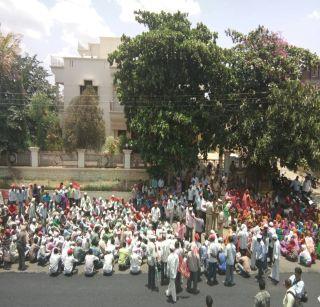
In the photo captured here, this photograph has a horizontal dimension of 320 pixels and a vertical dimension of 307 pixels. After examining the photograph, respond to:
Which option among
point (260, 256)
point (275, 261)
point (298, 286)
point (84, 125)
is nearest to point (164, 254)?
point (260, 256)

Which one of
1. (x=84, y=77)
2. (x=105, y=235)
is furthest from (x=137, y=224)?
(x=84, y=77)

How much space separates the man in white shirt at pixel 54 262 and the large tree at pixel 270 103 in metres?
10.6

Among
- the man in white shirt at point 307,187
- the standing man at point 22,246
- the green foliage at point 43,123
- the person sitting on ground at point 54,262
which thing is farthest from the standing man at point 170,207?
the green foliage at point 43,123

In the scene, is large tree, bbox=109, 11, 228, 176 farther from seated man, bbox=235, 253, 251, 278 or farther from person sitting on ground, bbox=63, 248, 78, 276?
person sitting on ground, bbox=63, 248, 78, 276

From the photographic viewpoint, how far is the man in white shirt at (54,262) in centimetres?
1173

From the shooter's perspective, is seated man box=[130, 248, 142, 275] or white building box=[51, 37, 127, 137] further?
white building box=[51, 37, 127, 137]

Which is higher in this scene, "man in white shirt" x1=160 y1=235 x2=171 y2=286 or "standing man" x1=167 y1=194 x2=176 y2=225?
"standing man" x1=167 y1=194 x2=176 y2=225

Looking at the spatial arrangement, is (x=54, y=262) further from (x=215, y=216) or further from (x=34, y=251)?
(x=215, y=216)

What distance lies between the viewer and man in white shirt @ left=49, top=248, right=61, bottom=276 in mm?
11727

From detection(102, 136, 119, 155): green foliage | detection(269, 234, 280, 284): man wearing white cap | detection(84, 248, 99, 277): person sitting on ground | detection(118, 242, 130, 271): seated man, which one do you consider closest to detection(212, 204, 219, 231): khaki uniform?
detection(269, 234, 280, 284): man wearing white cap

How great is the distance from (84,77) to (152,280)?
61.5ft

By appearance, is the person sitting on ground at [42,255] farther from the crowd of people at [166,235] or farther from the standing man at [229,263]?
the standing man at [229,263]

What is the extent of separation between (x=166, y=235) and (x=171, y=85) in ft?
32.3

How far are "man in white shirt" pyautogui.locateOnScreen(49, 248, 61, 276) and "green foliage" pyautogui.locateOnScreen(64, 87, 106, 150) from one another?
11.8 m
